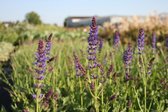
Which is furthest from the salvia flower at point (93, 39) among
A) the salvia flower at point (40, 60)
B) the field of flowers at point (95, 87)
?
the salvia flower at point (40, 60)

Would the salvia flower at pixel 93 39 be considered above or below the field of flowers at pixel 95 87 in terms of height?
above

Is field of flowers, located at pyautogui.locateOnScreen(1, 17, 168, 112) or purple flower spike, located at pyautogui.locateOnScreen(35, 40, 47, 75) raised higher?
purple flower spike, located at pyautogui.locateOnScreen(35, 40, 47, 75)

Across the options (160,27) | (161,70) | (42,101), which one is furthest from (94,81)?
(160,27)

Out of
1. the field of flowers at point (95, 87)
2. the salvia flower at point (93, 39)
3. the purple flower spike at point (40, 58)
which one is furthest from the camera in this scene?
the field of flowers at point (95, 87)

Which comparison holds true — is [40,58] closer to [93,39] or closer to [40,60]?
[40,60]

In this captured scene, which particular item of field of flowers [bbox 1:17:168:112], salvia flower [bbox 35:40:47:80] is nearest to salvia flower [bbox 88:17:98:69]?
field of flowers [bbox 1:17:168:112]

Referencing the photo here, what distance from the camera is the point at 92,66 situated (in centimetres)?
330

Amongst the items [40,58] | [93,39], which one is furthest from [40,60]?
[93,39]

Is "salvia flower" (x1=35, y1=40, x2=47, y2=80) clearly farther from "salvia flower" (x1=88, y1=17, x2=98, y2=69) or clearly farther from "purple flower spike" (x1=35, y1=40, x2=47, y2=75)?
"salvia flower" (x1=88, y1=17, x2=98, y2=69)

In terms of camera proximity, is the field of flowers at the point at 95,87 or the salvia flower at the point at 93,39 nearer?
the salvia flower at the point at 93,39

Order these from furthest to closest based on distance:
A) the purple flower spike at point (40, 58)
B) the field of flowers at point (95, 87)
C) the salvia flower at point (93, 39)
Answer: the field of flowers at point (95, 87), the salvia flower at point (93, 39), the purple flower spike at point (40, 58)

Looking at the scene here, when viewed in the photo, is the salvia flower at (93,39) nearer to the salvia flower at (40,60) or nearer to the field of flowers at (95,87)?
the field of flowers at (95,87)

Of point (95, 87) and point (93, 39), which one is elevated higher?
point (93, 39)

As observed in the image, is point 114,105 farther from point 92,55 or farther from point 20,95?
point 20,95
